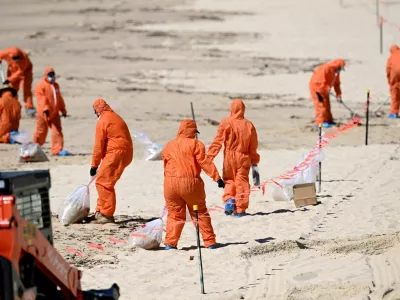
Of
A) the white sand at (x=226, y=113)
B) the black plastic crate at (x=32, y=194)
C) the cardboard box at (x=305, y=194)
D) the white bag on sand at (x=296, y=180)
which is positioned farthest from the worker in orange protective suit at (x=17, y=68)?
the black plastic crate at (x=32, y=194)

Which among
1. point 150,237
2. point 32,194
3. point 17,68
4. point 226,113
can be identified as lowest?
point 150,237

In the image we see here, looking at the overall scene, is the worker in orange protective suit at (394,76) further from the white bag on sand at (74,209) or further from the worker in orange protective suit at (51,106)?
the white bag on sand at (74,209)

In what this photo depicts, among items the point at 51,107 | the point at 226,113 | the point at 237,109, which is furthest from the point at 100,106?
the point at 226,113

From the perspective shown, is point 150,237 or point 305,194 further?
point 305,194

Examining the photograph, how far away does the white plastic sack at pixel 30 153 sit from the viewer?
18531 mm

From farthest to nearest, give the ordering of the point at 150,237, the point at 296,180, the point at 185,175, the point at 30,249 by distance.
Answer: the point at 296,180
the point at 150,237
the point at 185,175
the point at 30,249

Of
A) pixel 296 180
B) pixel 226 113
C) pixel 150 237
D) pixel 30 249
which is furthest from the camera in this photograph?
pixel 226 113

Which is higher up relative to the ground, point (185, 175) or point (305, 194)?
point (185, 175)

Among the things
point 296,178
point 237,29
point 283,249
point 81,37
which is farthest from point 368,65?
point 283,249

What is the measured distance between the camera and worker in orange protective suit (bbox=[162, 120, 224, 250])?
11.7 meters

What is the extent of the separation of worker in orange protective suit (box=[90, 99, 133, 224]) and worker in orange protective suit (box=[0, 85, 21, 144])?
7.45 m

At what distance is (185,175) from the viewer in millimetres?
11750

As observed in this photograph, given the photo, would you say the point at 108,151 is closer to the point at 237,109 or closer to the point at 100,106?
the point at 100,106

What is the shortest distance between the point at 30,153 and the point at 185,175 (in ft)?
23.9
